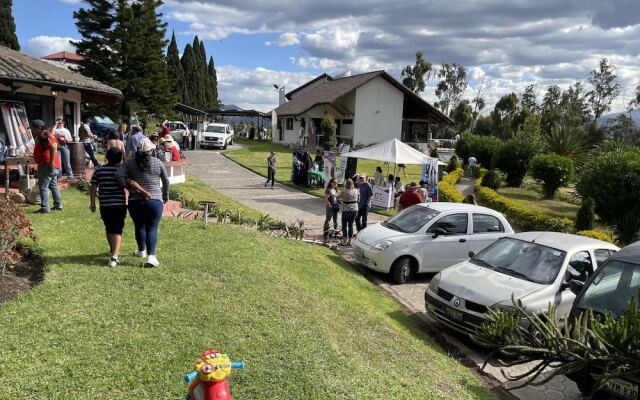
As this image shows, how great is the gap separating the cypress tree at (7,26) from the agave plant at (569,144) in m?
34.5

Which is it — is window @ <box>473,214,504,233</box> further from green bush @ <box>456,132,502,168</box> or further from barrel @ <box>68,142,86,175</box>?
green bush @ <box>456,132,502,168</box>

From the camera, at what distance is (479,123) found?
2426 inches

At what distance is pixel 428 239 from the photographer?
986 centimetres

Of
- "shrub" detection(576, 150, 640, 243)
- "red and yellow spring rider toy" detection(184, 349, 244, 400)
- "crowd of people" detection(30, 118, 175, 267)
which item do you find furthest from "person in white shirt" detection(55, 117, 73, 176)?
"shrub" detection(576, 150, 640, 243)

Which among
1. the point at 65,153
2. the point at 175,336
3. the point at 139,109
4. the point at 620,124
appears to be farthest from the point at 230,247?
the point at 620,124

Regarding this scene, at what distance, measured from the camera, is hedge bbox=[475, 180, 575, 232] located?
1420cm

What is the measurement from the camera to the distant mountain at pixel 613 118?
66.4 m

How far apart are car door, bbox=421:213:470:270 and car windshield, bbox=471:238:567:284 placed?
64.7 inches

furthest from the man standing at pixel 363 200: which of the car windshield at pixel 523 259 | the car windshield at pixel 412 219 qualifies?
the car windshield at pixel 523 259

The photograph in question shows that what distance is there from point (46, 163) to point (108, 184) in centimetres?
357

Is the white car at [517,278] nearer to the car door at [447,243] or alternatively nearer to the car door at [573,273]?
the car door at [573,273]

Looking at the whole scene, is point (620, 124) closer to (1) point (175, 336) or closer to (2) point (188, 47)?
(2) point (188, 47)

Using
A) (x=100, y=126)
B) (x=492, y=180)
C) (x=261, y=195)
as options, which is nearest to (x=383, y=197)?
(x=261, y=195)

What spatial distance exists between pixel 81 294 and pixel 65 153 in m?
8.09
